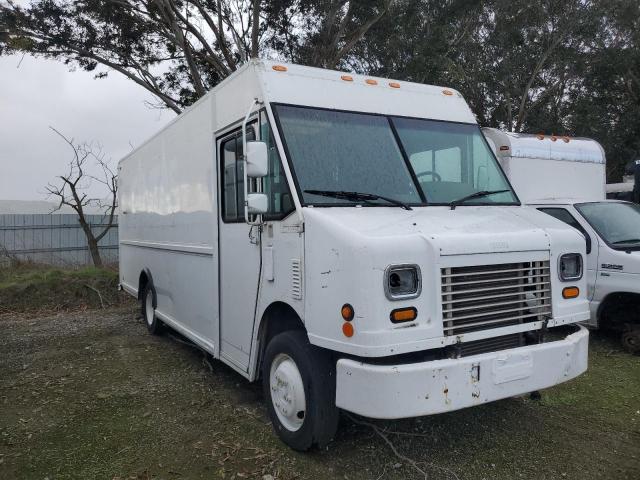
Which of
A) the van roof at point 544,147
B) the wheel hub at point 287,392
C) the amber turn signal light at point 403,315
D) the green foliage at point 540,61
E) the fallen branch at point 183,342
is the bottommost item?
the fallen branch at point 183,342

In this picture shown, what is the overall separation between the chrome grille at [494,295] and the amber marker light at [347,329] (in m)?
0.61

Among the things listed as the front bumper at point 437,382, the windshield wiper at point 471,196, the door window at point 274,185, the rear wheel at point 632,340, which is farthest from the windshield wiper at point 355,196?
the rear wheel at point 632,340

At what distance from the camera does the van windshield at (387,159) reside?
4.05 meters

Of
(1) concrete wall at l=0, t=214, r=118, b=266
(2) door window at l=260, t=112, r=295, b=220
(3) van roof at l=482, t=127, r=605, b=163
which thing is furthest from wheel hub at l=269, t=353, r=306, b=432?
(1) concrete wall at l=0, t=214, r=118, b=266

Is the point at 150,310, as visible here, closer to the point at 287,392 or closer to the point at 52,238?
the point at 287,392

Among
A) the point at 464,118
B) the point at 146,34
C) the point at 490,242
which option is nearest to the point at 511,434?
the point at 490,242

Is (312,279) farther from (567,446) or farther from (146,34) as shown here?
(146,34)

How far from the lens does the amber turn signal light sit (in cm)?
329

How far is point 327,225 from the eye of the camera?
11.6ft

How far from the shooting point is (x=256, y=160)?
12.6 ft

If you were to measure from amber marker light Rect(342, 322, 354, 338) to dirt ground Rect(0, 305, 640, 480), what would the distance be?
1.09 metres

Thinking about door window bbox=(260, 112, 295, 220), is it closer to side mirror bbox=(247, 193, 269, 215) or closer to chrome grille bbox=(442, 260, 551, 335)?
side mirror bbox=(247, 193, 269, 215)

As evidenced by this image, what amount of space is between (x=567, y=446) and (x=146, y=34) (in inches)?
633

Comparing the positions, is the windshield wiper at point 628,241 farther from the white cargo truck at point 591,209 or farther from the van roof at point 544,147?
the van roof at point 544,147
